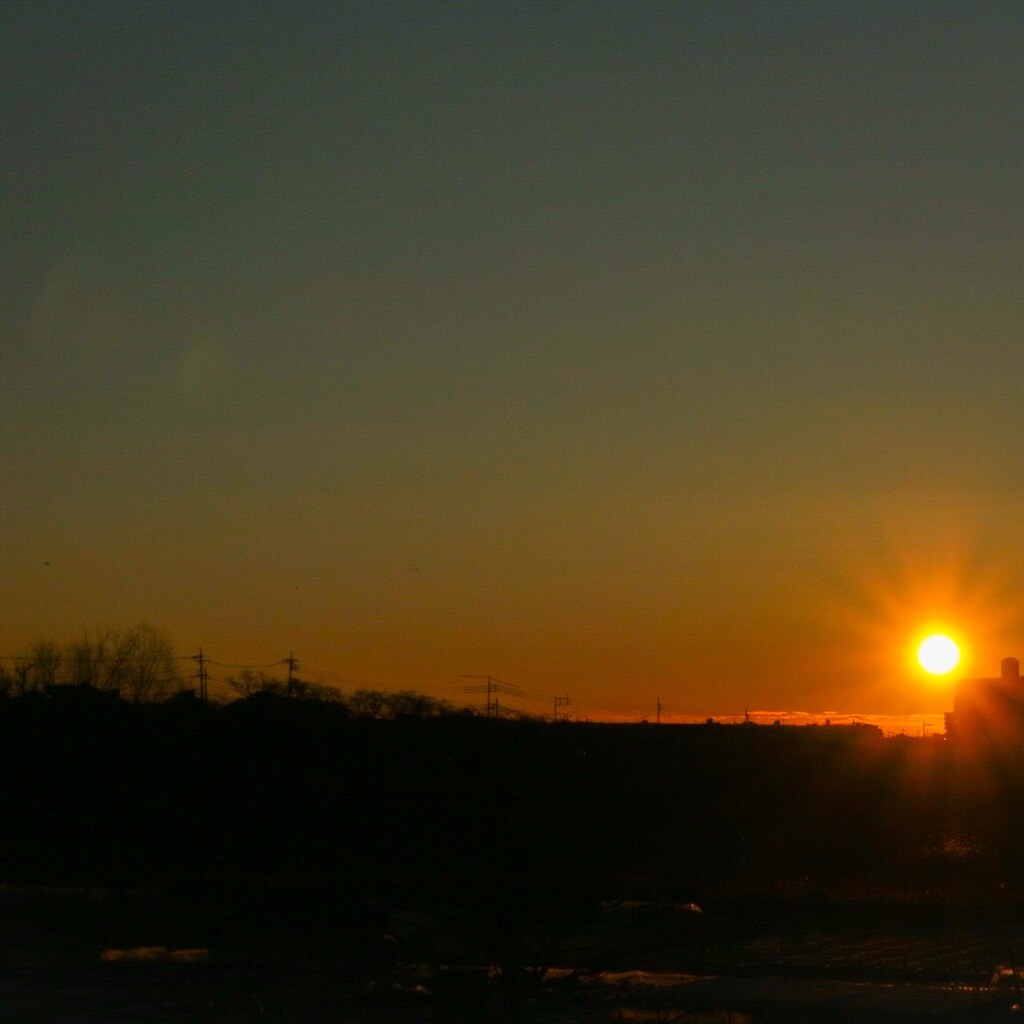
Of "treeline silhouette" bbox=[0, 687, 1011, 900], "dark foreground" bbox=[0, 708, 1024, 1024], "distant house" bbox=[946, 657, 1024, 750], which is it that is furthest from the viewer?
"distant house" bbox=[946, 657, 1024, 750]

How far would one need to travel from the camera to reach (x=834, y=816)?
115 feet

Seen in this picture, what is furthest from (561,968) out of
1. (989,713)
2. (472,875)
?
(989,713)

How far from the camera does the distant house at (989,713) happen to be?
59.8 meters

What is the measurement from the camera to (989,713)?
6688 centimetres

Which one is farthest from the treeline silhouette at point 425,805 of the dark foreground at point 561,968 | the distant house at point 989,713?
the distant house at point 989,713

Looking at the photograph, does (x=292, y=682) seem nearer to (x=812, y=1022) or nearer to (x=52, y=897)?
(x=52, y=897)

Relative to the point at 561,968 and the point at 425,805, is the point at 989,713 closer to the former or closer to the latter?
the point at 425,805

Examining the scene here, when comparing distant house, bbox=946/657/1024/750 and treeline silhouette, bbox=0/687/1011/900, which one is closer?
treeline silhouette, bbox=0/687/1011/900

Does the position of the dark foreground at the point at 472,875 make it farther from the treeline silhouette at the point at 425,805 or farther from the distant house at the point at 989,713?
the distant house at the point at 989,713

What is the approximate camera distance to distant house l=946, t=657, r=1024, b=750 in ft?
196

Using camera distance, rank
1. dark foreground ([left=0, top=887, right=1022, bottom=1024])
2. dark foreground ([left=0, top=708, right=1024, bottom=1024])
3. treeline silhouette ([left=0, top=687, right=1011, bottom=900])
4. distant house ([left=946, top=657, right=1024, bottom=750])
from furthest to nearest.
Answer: distant house ([left=946, top=657, right=1024, bottom=750])
treeline silhouette ([left=0, top=687, right=1011, bottom=900])
dark foreground ([left=0, top=708, right=1024, bottom=1024])
dark foreground ([left=0, top=887, right=1022, bottom=1024])

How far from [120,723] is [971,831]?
21.4 m

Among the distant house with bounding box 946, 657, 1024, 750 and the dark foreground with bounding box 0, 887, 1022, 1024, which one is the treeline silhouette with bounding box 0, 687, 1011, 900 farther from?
the distant house with bounding box 946, 657, 1024, 750

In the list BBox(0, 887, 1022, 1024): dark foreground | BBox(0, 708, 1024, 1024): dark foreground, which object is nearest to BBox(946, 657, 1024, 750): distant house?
BBox(0, 708, 1024, 1024): dark foreground
